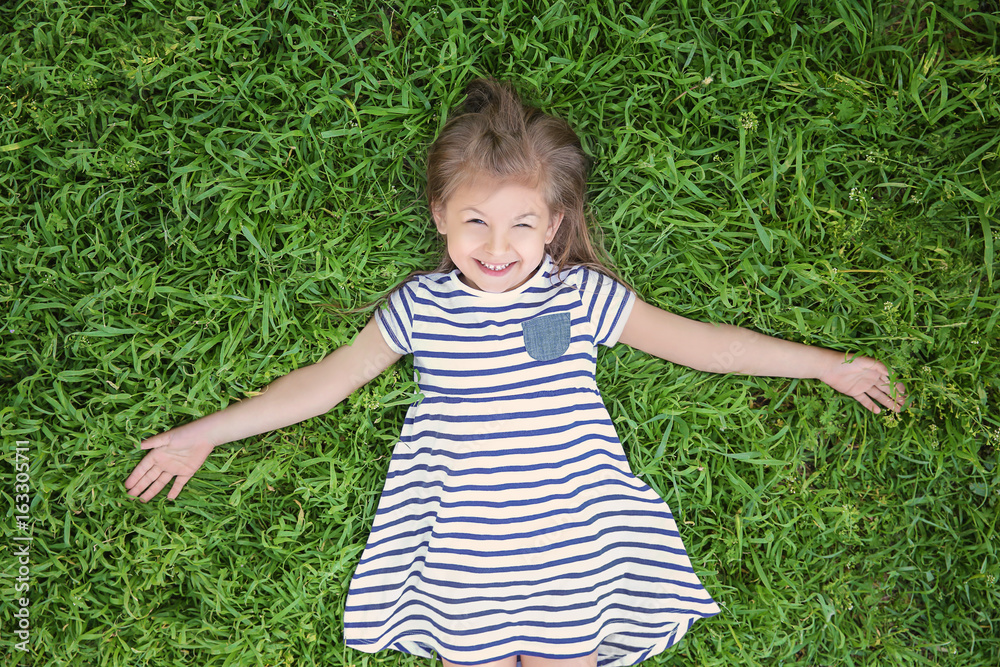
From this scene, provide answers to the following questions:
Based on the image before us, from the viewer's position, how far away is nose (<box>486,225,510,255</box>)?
1.65m

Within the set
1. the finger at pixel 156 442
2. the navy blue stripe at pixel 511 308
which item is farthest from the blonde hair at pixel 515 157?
the finger at pixel 156 442

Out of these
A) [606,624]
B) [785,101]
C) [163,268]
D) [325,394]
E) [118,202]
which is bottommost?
[606,624]

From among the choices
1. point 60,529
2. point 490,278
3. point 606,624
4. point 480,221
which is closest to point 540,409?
point 490,278

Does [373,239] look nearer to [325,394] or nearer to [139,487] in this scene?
[325,394]

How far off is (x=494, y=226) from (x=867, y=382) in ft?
4.12

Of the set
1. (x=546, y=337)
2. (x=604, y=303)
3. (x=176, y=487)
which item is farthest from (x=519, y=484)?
(x=176, y=487)

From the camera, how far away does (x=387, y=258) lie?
6.21 feet

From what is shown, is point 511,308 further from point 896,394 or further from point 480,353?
point 896,394

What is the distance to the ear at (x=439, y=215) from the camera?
1.77 meters

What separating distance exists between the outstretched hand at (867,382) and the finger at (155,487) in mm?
2010

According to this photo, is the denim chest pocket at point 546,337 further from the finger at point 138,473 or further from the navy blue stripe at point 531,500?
the finger at point 138,473

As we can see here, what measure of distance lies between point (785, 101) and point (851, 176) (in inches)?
12.2

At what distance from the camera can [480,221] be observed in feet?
5.50

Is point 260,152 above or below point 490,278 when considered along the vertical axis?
above
